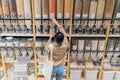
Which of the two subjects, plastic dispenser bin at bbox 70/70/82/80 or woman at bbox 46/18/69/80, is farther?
plastic dispenser bin at bbox 70/70/82/80

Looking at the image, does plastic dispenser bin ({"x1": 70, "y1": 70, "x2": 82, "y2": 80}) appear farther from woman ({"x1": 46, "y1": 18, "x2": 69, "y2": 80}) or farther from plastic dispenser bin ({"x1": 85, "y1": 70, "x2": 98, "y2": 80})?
woman ({"x1": 46, "y1": 18, "x2": 69, "y2": 80})

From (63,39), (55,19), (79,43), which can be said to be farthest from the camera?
(79,43)

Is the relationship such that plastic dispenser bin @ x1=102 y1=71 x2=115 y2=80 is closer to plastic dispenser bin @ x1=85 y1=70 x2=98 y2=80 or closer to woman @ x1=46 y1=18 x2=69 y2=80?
plastic dispenser bin @ x1=85 y1=70 x2=98 y2=80

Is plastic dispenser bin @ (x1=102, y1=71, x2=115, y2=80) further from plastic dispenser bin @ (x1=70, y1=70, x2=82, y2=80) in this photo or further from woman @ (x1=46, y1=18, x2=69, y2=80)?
woman @ (x1=46, y1=18, x2=69, y2=80)

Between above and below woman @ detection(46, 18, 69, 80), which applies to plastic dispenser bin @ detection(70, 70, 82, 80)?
below

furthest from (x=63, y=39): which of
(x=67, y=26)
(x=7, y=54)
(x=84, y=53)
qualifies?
(x=7, y=54)

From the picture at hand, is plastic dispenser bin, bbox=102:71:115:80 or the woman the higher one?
the woman

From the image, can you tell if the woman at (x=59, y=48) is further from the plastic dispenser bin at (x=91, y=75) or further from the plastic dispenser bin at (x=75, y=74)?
the plastic dispenser bin at (x=91, y=75)

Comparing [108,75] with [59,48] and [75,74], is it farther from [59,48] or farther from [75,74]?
[59,48]

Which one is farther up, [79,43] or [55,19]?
[55,19]

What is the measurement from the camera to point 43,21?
6.92 ft

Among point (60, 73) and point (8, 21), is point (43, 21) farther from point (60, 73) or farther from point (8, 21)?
point (60, 73)

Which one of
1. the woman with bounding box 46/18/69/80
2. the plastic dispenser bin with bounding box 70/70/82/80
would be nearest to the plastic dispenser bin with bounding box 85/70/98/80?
the plastic dispenser bin with bounding box 70/70/82/80

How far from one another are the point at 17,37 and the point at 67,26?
0.63 m
